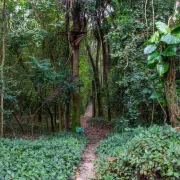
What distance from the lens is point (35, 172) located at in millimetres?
3361

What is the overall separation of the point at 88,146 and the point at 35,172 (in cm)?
313

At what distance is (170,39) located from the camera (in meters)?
3.47

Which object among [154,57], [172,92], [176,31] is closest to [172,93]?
Answer: [172,92]

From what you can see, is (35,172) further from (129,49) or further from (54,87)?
(54,87)

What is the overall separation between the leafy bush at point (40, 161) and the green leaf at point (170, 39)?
294cm

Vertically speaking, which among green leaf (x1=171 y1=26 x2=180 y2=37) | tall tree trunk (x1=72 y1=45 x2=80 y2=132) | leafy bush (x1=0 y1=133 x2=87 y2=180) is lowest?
leafy bush (x1=0 y1=133 x2=87 y2=180)

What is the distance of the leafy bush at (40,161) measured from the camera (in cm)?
334

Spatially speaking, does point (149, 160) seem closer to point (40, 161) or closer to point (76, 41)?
point (40, 161)

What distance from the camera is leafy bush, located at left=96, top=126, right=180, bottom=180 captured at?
2965 millimetres

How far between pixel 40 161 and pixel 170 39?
127 inches

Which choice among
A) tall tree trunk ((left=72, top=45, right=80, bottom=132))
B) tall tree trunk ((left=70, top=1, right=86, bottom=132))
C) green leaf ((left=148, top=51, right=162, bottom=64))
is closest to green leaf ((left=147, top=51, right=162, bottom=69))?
green leaf ((left=148, top=51, right=162, bottom=64))

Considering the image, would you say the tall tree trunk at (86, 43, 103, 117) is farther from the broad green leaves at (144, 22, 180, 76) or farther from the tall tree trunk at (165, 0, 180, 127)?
the broad green leaves at (144, 22, 180, 76)

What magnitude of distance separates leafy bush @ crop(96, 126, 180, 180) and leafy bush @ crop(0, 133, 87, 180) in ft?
2.20

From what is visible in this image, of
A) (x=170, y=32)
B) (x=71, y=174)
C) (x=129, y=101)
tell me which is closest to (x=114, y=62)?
(x=129, y=101)
